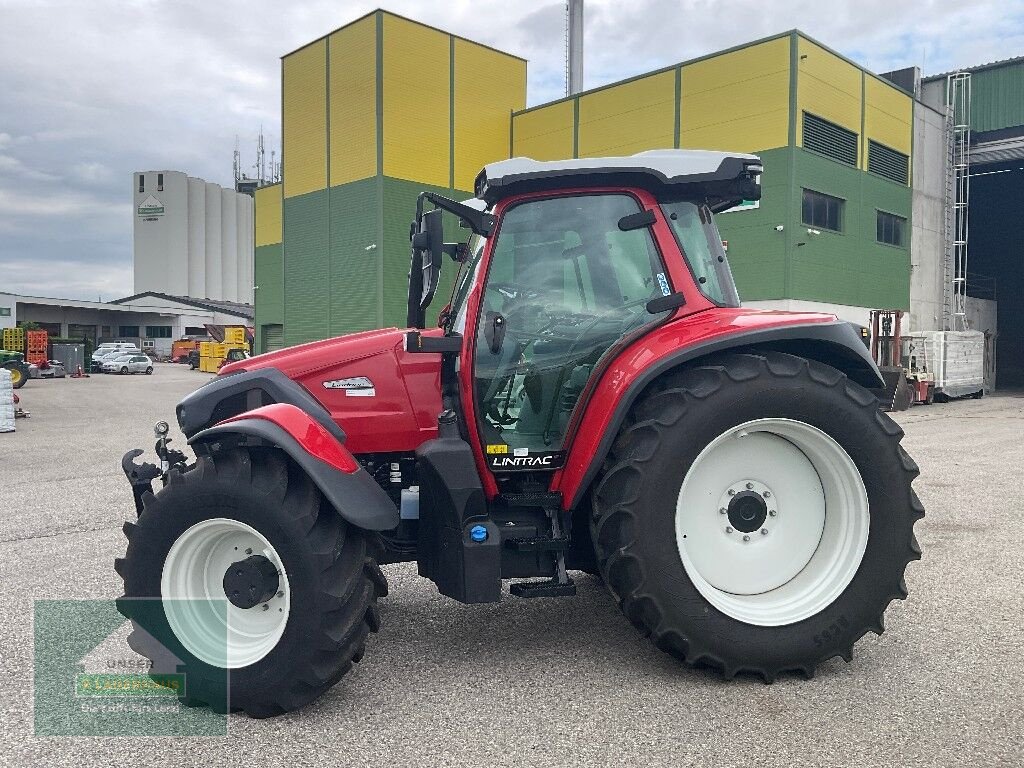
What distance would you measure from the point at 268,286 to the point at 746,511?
39329mm

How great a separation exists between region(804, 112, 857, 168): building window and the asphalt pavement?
2234 centimetres

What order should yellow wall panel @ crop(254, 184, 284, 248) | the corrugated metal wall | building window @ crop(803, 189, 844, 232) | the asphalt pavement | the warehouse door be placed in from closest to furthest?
the asphalt pavement < building window @ crop(803, 189, 844, 232) < the warehouse door < the corrugated metal wall < yellow wall panel @ crop(254, 184, 284, 248)

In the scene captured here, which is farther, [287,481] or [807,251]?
[807,251]

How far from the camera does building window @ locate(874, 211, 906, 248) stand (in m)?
29.0

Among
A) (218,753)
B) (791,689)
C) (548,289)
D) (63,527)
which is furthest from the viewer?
(63,527)

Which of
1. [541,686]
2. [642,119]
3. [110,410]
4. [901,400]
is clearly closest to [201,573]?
[541,686]

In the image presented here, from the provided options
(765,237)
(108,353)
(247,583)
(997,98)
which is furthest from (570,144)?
(108,353)

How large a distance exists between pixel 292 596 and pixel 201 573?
0.55 meters

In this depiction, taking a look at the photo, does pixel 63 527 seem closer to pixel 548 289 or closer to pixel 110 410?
pixel 548 289

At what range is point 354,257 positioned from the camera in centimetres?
3183

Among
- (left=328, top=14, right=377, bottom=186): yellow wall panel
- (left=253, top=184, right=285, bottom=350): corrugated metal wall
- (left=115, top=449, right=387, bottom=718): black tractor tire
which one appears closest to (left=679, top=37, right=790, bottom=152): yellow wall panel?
(left=328, top=14, right=377, bottom=186): yellow wall panel

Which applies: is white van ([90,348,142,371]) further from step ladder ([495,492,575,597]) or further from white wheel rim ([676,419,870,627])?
white wheel rim ([676,419,870,627])

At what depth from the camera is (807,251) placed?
25594 mm

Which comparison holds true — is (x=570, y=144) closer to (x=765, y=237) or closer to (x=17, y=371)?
(x=765, y=237)
